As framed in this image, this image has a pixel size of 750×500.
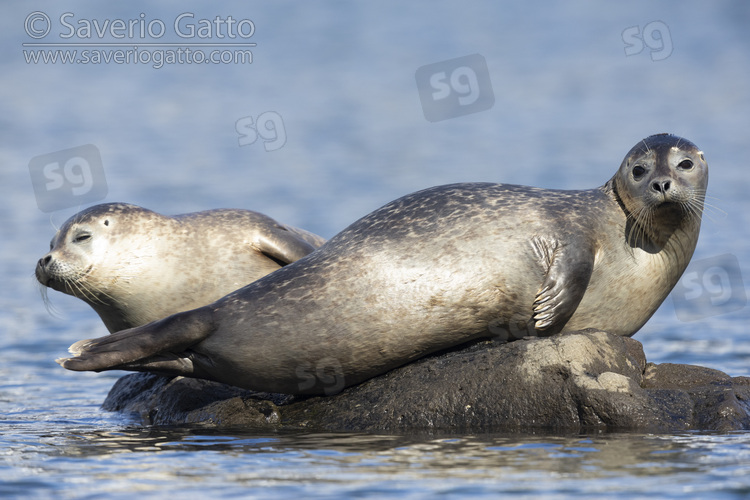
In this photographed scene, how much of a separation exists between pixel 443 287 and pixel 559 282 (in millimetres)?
810

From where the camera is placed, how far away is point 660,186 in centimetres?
790

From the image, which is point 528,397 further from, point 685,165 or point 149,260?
point 149,260

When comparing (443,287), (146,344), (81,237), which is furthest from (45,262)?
(443,287)

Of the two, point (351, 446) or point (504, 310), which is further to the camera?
point (504, 310)

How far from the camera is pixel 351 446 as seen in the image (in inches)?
275

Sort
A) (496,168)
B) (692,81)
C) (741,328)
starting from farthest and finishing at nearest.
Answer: (692,81), (496,168), (741,328)

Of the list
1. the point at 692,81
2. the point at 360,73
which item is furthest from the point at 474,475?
the point at 360,73

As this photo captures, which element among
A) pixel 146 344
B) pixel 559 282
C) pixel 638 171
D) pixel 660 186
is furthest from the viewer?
pixel 638 171

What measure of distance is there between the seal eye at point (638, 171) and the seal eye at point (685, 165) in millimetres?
270

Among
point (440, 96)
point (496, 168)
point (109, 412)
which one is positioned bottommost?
point (109, 412)

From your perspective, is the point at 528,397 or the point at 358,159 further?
Answer: the point at 358,159

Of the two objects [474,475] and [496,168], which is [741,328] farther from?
[496,168]

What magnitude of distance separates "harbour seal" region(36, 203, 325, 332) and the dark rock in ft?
4.86

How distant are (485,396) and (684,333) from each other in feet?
21.1
